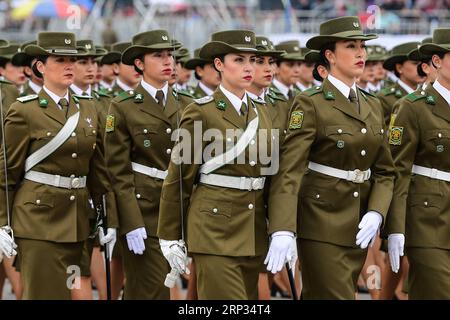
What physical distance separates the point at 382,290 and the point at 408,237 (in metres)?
1.80

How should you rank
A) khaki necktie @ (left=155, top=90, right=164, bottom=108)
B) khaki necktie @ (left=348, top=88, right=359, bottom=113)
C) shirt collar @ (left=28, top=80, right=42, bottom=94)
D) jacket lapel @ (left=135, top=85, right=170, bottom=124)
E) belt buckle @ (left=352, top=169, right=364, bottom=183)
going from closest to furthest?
belt buckle @ (left=352, top=169, right=364, bottom=183)
khaki necktie @ (left=348, top=88, right=359, bottom=113)
jacket lapel @ (left=135, top=85, right=170, bottom=124)
khaki necktie @ (left=155, top=90, right=164, bottom=108)
shirt collar @ (left=28, top=80, right=42, bottom=94)

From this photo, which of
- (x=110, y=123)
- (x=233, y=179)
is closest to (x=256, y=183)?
(x=233, y=179)

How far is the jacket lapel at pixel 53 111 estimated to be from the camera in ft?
27.3

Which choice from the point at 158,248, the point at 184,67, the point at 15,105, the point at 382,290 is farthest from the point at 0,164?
the point at 184,67

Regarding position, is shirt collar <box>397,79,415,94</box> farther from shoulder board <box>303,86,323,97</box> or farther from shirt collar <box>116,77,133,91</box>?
shoulder board <box>303,86,323,97</box>

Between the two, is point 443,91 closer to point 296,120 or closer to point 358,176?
point 358,176

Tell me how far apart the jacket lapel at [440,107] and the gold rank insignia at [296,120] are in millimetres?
993

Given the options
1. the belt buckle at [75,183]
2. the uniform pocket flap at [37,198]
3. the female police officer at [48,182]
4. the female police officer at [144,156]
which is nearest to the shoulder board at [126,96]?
the female police officer at [144,156]

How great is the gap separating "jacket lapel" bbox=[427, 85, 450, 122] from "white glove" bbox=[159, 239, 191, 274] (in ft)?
6.23

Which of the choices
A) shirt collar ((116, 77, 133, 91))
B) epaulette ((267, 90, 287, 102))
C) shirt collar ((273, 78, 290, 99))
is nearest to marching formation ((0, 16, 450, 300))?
epaulette ((267, 90, 287, 102))

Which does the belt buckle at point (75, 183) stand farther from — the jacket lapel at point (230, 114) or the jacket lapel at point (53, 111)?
the jacket lapel at point (230, 114)

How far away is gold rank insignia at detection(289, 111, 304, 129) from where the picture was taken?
7562 millimetres

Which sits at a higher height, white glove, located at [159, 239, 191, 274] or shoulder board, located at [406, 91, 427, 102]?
shoulder board, located at [406, 91, 427, 102]
